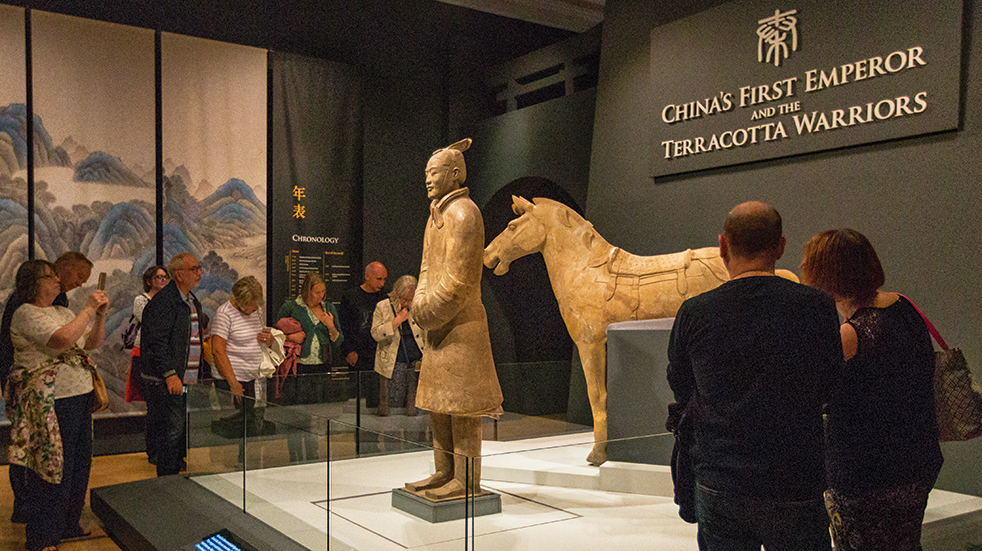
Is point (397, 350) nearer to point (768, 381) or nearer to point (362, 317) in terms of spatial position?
point (362, 317)

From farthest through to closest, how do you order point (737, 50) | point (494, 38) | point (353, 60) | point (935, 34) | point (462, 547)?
point (494, 38)
point (353, 60)
point (737, 50)
point (935, 34)
point (462, 547)

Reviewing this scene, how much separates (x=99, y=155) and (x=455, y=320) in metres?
5.09

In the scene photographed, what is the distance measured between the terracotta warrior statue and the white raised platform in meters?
0.62

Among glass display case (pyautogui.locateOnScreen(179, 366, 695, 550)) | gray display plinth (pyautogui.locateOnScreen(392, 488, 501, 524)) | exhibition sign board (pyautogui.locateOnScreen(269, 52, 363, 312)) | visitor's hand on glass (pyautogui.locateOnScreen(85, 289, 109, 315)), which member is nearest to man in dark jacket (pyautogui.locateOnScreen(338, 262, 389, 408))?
exhibition sign board (pyautogui.locateOnScreen(269, 52, 363, 312))

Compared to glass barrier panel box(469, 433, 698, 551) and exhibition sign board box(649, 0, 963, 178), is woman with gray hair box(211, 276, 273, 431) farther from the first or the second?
glass barrier panel box(469, 433, 698, 551)

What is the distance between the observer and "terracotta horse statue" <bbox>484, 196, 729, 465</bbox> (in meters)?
4.81

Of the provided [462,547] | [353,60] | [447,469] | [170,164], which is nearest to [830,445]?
[462,547]

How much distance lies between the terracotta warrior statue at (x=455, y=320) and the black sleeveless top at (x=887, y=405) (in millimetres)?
1927

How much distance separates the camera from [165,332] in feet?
18.0

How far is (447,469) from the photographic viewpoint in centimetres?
320

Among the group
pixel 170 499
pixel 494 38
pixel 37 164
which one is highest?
pixel 494 38

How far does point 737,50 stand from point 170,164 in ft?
17.7

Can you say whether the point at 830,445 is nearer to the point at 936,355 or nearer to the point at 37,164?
the point at 936,355

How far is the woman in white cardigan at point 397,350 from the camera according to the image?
5.83 metres
